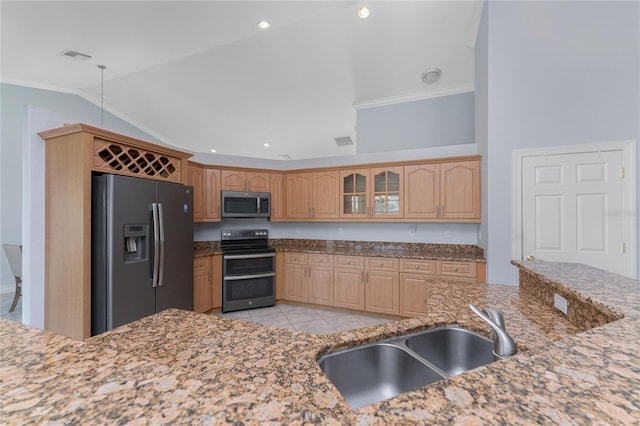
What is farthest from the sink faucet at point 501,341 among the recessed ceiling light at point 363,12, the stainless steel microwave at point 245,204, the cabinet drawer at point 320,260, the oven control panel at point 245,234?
the oven control panel at point 245,234

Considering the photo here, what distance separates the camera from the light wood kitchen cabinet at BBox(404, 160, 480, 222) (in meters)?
3.46

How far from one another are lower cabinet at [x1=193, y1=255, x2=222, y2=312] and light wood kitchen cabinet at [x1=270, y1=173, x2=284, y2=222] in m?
1.11

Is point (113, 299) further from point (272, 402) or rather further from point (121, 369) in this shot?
point (272, 402)

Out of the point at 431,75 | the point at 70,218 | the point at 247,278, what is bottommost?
the point at 247,278

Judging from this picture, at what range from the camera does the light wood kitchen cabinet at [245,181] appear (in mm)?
4250

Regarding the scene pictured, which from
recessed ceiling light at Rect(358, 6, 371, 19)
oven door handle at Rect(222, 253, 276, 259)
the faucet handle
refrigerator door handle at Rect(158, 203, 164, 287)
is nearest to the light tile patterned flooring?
oven door handle at Rect(222, 253, 276, 259)

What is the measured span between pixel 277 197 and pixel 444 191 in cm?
252

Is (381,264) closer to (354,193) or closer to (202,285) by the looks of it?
(354,193)

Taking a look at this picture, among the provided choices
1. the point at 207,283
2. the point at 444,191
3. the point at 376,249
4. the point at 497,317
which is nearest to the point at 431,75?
the point at 444,191

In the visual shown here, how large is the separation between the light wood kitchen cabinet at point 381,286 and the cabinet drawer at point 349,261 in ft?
0.28

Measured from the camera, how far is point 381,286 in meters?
3.68

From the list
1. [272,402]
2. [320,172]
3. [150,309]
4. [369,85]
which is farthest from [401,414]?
[369,85]

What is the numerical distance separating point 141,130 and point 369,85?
5531 mm

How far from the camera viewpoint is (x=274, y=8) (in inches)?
131
